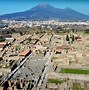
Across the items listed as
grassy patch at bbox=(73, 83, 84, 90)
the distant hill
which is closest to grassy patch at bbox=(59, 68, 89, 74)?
grassy patch at bbox=(73, 83, 84, 90)

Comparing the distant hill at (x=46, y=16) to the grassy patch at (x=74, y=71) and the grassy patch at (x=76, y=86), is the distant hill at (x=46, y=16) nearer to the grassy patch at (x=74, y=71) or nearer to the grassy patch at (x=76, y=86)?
the grassy patch at (x=74, y=71)

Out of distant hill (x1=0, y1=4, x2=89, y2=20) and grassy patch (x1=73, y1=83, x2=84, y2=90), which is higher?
grassy patch (x1=73, y1=83, x2=84, y2=90)

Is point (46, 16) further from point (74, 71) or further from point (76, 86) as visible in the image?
point (76, 86)

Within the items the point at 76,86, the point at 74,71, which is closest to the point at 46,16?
the point at 74,71

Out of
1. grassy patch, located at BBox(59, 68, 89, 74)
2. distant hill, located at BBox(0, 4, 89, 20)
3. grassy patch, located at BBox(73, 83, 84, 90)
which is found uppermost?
grassy patch, located at BBox(73, 83, 84, 90)

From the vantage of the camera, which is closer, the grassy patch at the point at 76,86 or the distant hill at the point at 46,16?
the grassy patch at the point at 76,86

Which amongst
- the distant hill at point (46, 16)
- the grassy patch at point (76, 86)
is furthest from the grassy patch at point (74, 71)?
the distant hill at point (46, 16)

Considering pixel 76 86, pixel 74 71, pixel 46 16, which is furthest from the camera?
pixel 46 16

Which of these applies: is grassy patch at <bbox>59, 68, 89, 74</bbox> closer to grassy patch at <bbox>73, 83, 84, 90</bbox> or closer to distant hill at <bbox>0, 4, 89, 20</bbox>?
grassy patch at <bbox>73, 83, 84, 90</bbox>

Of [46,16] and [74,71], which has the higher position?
[74,71]

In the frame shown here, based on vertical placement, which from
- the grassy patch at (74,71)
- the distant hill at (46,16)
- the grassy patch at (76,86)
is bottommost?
the distant hill at (46,16)

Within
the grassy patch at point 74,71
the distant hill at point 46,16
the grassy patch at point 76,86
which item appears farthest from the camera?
the distant hill at point 46,16

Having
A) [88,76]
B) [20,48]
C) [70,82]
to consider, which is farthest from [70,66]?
[20,48]

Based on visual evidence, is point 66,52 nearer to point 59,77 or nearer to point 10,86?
point 59,77
